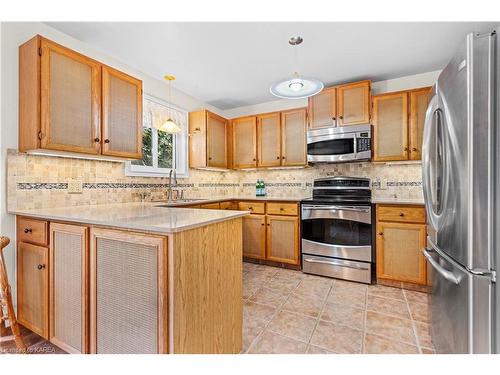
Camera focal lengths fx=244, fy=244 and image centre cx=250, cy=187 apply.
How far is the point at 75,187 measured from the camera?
6.89 feet

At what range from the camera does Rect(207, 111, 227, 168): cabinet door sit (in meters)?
3.49

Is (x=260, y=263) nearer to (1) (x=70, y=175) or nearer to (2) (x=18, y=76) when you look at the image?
(1) (x=70, y=175)

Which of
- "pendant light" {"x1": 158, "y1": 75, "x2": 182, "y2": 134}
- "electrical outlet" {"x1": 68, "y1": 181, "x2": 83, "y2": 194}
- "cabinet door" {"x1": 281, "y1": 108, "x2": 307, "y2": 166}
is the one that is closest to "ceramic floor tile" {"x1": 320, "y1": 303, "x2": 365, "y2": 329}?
"cabinet door" {"x1": 281, "y1": 108, "x2": 307, "y2": 166}

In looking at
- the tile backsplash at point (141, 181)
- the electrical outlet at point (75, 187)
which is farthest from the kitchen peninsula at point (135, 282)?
the electrical outlet at point (75, 187)

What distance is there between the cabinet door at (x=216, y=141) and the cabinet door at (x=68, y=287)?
2.19 metres

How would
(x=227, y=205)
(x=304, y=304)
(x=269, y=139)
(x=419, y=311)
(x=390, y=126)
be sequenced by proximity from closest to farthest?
(x=419, y=311)
(x=304, y=304)
(x=390, y=126)
(x=227, y=205)
(x=269, y=139)

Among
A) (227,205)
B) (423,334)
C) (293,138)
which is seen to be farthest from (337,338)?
(293,138)

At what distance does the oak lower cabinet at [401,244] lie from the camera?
2396mm

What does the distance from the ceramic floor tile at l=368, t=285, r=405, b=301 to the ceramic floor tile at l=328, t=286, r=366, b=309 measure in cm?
13

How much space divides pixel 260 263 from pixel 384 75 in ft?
9.27

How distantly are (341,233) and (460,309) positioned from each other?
1.62m

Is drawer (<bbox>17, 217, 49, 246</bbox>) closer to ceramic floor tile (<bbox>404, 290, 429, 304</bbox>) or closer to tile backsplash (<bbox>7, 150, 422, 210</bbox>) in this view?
tile backsplash (<bbox>7, 150, 422, 210</bbox>)

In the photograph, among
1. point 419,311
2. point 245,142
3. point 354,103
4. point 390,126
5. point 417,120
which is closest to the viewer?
point 419,311

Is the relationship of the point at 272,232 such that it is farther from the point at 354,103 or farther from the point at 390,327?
the point at 354,103
